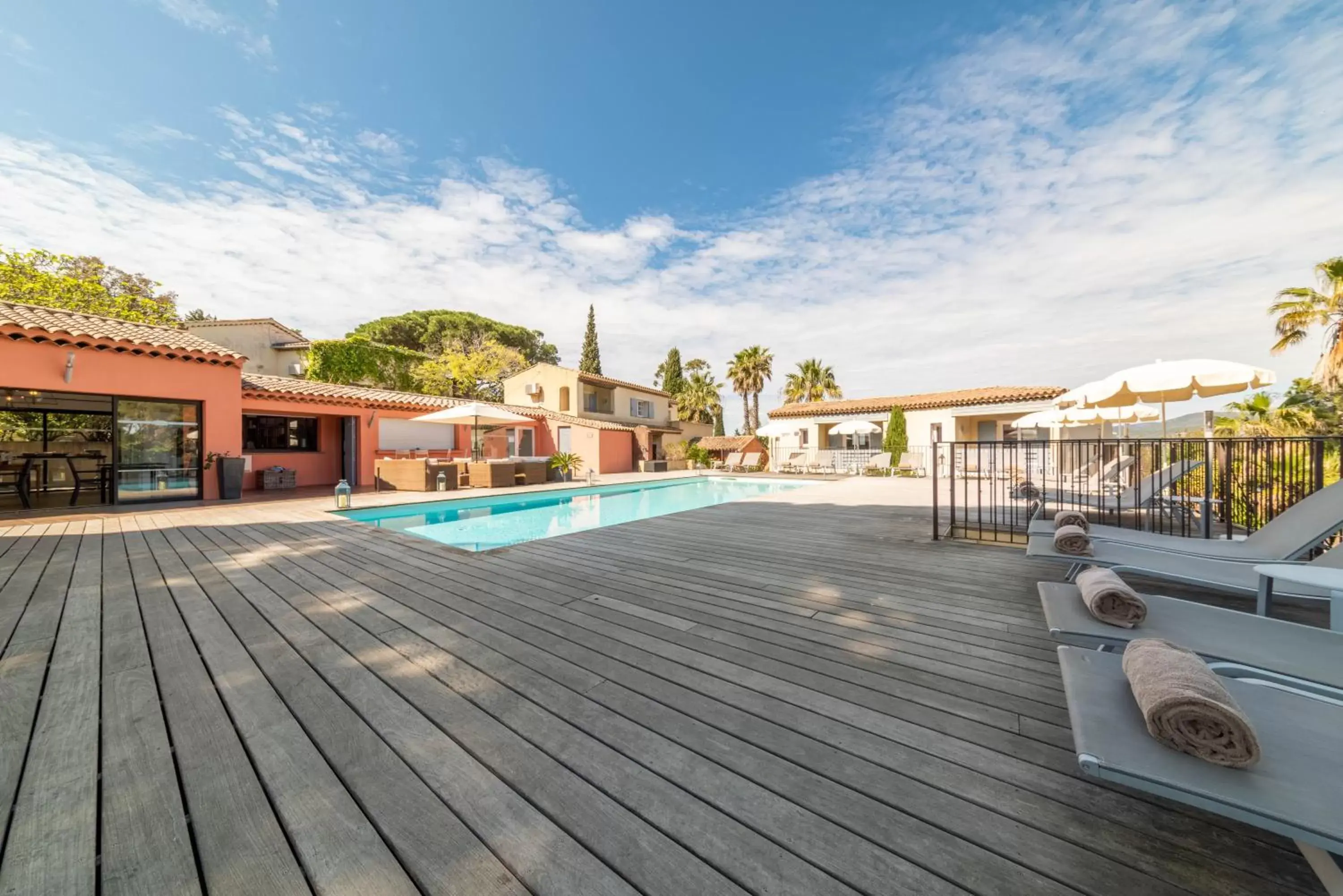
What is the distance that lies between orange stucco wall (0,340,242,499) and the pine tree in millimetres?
27970

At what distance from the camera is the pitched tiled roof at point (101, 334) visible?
7625mm

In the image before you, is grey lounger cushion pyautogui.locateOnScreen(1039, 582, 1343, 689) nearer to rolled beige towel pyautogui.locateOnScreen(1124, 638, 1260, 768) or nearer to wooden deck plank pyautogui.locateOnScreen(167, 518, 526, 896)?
rolled beige towel pyautogui.locateOnScreen(1124, 638, 1260, 768)

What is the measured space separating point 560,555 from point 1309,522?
18.0 feet

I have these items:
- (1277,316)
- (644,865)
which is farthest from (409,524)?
(1277,316)

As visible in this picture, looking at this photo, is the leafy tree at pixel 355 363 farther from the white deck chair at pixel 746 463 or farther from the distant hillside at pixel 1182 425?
the distant hillside at pixel 1182 425

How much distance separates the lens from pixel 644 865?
1255 millimetres

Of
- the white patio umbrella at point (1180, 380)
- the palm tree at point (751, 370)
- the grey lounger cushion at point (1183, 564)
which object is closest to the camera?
the grey lounger cushion at point (1183, 564)

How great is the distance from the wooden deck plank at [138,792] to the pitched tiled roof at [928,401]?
2146cm

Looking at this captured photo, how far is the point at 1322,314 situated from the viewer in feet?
43.5

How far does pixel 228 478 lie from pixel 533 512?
595 cm

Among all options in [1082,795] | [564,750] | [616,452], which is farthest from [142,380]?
[616,452]

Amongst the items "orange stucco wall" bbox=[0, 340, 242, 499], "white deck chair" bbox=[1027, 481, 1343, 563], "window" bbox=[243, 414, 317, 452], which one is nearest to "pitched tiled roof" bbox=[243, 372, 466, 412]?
"window" bbox=[243, 414, 317, 452]

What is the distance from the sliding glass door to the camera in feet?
28.7

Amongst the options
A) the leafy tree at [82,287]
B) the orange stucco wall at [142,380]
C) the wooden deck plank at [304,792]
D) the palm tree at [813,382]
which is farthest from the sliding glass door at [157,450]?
the palm tree at [813,382]
